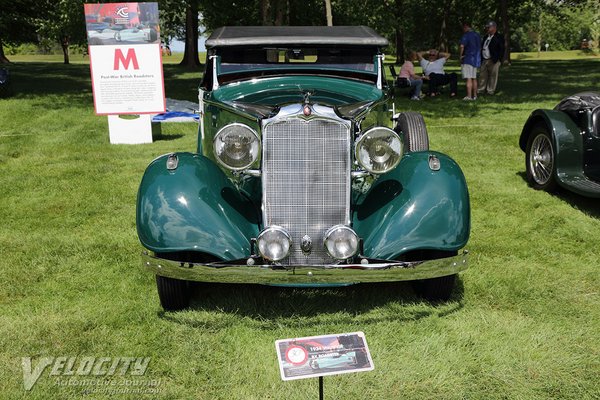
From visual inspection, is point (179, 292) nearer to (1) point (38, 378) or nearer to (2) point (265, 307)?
(2) point (265, 307)

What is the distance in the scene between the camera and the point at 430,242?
324cm

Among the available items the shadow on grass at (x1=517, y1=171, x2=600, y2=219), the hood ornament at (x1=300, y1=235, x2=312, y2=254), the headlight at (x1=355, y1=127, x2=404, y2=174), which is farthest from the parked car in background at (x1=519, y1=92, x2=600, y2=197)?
the hood ornament at (x1=300, y1=235, x2=312, y2=254)

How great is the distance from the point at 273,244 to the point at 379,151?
2.79 ft

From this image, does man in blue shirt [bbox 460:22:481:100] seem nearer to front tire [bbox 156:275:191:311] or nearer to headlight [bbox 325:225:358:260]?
headlight [bbox 325:225:358:260]

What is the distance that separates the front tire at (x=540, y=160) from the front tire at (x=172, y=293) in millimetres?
4158

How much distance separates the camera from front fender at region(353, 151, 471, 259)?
10.6ft

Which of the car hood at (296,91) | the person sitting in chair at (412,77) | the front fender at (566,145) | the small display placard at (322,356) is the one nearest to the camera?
the small display placard at (322,356)

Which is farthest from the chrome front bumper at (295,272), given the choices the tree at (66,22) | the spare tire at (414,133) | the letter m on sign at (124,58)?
the tree at (66,22)

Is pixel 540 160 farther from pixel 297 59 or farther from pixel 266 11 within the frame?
pixel 266 11

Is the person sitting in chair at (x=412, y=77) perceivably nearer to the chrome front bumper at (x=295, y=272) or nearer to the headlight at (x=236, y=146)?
the headlight at (x=236, y=146)

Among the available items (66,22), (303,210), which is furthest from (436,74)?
(303,210)

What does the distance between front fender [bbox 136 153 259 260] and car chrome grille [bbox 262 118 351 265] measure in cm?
23

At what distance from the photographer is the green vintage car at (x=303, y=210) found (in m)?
3.09

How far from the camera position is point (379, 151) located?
330 centimetres
